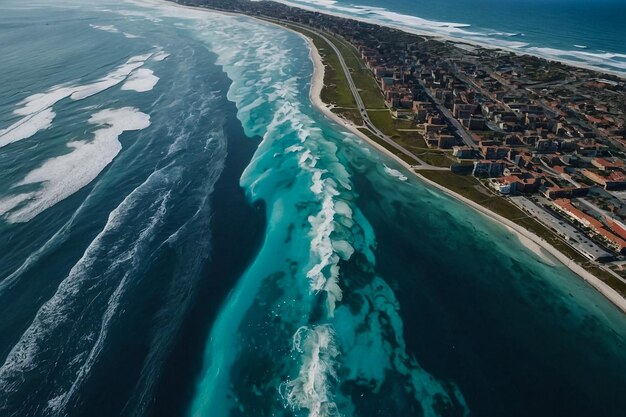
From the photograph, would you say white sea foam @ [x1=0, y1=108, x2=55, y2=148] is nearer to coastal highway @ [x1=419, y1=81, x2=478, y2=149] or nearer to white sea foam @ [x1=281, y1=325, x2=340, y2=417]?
white sea foam @ [x1=281, y1=325, x2=340, y2=417]

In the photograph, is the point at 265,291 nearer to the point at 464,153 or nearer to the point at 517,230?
the point at 517,230

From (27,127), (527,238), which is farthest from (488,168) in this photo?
(27,127)

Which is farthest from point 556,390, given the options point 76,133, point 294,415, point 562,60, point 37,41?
point 37,41

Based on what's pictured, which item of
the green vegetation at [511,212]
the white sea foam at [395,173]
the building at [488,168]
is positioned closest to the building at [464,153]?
the building at [488,168]

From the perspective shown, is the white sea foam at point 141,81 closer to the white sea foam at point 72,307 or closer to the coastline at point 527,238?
the coastline at point 527,238

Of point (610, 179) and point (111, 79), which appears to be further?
point (111, 79)

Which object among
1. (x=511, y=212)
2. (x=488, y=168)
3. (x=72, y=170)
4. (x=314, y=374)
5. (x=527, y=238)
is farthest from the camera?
(x=488, y=168)

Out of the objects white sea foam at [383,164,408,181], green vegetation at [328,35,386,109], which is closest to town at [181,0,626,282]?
green vegetation at [328,35,386,109]
